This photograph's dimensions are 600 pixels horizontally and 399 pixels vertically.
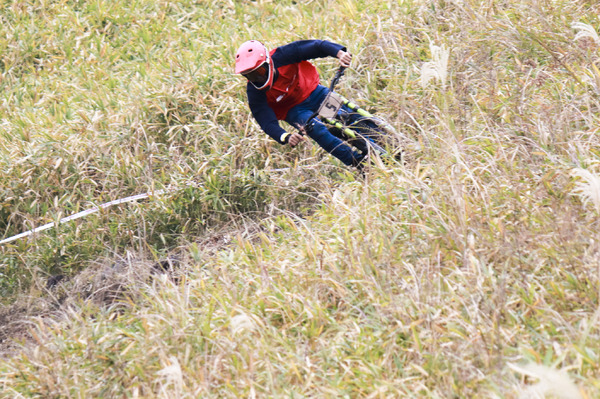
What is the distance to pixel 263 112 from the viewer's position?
5.55 meters

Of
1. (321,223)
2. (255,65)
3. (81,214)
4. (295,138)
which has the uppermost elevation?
(255,65)

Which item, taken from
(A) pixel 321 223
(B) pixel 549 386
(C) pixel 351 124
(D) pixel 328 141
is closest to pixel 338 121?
(C) pixel 351 124

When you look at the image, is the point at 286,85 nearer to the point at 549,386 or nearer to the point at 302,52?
the point at 302,52

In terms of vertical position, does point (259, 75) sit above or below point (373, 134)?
above

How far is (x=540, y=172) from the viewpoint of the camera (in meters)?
4.18

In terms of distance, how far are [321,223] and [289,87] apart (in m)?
1.55

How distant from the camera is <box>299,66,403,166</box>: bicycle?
535cm

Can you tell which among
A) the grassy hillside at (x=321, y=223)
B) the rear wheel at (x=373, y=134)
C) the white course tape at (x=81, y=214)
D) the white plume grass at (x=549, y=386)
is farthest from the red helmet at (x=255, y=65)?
the white plume grass at (x=549, y=386)

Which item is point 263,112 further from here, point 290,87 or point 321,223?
point 321,223

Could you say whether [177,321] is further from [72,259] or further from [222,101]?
[222,101]

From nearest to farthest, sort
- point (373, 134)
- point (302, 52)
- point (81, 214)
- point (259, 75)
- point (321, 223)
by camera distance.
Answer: point (321, 223) < point (259, 75) < point (302, 52) < point (373, 134) < point (81, 214)

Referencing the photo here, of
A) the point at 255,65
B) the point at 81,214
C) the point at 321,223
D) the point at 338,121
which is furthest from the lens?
the point at 81,214

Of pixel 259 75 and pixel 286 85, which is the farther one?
pixel 286 85

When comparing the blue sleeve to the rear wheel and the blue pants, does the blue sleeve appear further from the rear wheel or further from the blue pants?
the rear wheel
